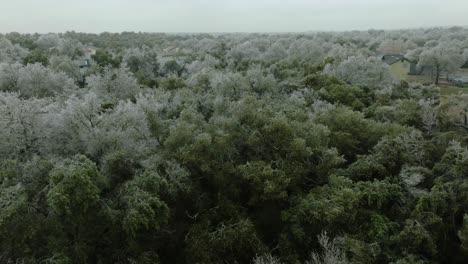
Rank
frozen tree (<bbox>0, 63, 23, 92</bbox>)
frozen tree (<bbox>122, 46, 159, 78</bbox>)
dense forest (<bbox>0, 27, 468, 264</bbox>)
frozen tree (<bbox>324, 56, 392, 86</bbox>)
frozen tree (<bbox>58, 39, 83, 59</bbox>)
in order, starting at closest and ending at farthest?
dense forest (<bbox>0, 27, 468, 264</bbox>) < frozen tree (<bbox>0, 63, 23, 92</bbox>) < frozen tree (<bbox>324, 56, 392, 86</bbox>) < frozen tree (<bbox>122, 46, 159, 78</bbox>) < frozen tree (<bbox>58, 39, 83, 59</bbox>)

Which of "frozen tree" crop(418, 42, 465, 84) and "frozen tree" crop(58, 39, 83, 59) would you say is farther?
"frozen tree" crop(418, 42, 465, 84)

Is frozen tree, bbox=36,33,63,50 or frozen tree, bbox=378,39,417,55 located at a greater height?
frozen tree, bbox=36,33,63,50

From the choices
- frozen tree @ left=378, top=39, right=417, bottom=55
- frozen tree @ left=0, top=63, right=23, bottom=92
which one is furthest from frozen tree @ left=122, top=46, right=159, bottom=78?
frozen tree @ left=378, top=39, right=417, bottom=55

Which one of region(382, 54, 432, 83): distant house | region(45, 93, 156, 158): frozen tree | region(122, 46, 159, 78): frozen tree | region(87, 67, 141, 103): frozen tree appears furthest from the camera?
region(382, 54, 432, 83): distant house

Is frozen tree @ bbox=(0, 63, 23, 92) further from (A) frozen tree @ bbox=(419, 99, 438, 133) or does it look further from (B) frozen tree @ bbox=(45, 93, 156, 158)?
(A) frozen tree @ bbox=(419, 99, 438, 133)

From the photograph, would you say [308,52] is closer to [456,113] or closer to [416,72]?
[416,72]

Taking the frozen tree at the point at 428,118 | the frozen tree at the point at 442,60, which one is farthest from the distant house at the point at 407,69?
the frozen tree at the point at 428,118

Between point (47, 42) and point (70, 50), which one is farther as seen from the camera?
point (47, 42)

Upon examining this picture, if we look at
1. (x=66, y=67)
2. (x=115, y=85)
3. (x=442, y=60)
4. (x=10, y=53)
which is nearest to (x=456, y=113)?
(x=115, y=85)

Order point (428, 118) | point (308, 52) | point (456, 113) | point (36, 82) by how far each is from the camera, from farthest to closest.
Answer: point (308, 52)
point (36, 82)
point (456, 113)
point (428, 118)
